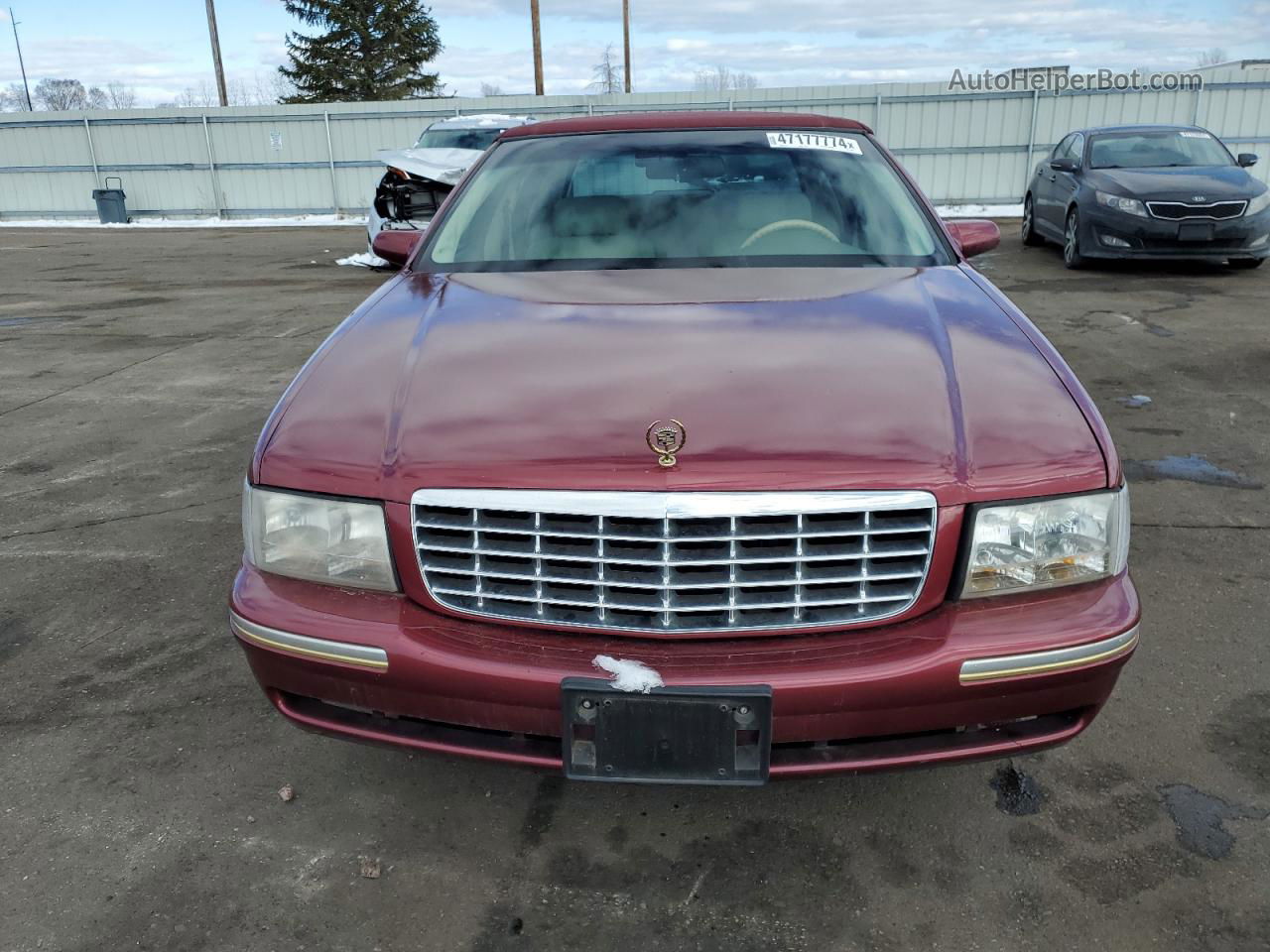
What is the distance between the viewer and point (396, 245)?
11.8ft

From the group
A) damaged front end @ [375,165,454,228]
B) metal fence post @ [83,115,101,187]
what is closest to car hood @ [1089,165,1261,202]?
damaged front end @ [375,165,454,228]

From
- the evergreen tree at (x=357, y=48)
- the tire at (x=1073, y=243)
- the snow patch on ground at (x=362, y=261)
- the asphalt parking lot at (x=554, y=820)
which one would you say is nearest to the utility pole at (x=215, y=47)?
the evergreen tree at (x=357, y=48)

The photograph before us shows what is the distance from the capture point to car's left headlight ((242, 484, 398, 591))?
1.92 m

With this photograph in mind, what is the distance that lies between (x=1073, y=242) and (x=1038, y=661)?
9710 mm

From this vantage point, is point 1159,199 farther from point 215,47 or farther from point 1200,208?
point 215,47

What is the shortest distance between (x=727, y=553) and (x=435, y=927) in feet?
3.16

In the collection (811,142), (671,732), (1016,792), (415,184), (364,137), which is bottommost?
(1016,792)

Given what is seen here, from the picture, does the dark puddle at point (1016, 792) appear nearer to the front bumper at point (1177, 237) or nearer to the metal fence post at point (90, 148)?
the front bumper at point (1177, 237)

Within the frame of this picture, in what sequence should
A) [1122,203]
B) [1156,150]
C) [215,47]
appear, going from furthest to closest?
1. [215,47]
2. [1156,150]
3. [1122,203]

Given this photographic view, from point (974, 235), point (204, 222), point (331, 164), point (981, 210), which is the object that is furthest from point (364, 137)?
point (974, 235)

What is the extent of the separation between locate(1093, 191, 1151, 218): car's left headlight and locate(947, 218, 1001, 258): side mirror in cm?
658

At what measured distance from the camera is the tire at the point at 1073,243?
10.1 metres

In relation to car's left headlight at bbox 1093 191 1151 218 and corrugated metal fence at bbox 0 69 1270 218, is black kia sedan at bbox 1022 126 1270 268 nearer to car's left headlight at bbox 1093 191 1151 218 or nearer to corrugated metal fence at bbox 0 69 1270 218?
car's left headlight at bbox 1093 191 1151 218

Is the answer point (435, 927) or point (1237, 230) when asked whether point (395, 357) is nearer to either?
point (435, 927)
